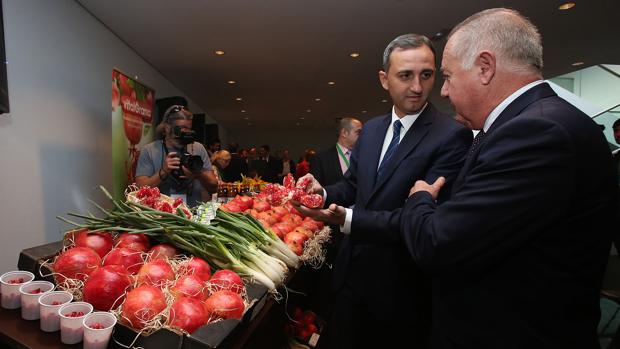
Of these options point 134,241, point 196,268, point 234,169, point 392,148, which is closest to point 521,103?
point 392,148

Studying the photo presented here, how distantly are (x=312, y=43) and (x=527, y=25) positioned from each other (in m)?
4.55

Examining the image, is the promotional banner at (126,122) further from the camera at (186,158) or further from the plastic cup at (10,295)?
the plastic cup at (10,295)

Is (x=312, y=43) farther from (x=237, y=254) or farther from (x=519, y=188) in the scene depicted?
(x=519, y=188)

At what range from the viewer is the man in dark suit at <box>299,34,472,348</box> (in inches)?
57.3

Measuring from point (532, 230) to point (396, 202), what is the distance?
649mm

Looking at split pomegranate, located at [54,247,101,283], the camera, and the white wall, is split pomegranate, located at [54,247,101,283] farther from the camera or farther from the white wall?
the camera

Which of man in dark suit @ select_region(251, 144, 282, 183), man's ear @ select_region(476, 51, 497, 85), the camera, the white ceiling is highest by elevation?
the white ceiling

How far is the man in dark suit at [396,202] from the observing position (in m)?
1.46

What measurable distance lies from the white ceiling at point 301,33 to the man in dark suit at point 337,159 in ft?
4.55

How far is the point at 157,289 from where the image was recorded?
1002mm

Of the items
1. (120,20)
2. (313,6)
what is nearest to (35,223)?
(120,20)

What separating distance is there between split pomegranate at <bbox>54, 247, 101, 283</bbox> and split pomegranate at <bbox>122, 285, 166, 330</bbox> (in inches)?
10.0

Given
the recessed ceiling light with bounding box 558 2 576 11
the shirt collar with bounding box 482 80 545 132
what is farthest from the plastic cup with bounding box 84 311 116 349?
the recessed ceiling light with bounding box 558 2 576 11

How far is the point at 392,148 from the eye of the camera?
1.62 meters
